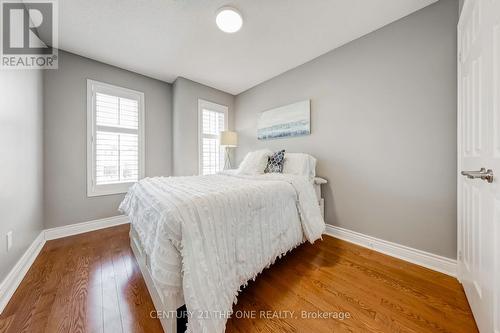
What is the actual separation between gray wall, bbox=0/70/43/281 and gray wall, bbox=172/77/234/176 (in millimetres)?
1622

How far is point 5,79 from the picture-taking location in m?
1.37

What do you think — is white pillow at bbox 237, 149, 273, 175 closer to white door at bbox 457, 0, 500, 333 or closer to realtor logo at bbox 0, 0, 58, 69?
white door at bbox 457, 0, 500, 333

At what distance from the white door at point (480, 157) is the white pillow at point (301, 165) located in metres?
1.26

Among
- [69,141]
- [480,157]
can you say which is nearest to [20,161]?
[69,141]

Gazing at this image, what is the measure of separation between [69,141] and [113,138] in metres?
0.49

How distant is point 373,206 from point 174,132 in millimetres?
3295

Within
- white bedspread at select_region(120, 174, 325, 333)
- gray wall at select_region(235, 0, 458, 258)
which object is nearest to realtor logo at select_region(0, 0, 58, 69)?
white bedspread at select_region(120, 174, 325, 333)

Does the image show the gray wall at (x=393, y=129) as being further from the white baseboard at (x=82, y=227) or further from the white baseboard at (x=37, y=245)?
the white baseboard at (x=82, y=227)

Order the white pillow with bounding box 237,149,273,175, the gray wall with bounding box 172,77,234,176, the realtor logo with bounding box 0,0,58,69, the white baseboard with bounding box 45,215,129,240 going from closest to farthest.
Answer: the realtor logo with bounding box 0,0,58,69, the white baseboard with bounding box 45,215,129,240, the white pillow with bounding box 237,149,273,175, the gray wall with bounding box 172,77,234,176

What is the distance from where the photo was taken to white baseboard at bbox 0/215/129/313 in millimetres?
1273

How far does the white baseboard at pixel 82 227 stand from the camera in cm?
228

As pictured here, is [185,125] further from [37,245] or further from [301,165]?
[37,245]

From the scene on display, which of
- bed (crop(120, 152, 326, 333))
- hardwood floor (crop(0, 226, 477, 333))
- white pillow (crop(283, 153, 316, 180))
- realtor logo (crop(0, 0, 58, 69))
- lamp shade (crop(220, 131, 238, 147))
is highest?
realtor logo (crop(0, 0, 58, 69))

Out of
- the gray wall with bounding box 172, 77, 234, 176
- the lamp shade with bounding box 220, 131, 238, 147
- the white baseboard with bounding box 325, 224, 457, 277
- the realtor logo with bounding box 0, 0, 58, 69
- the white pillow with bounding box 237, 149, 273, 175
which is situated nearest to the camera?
the realtor logo with bounding box 0, 0, 58, 69
